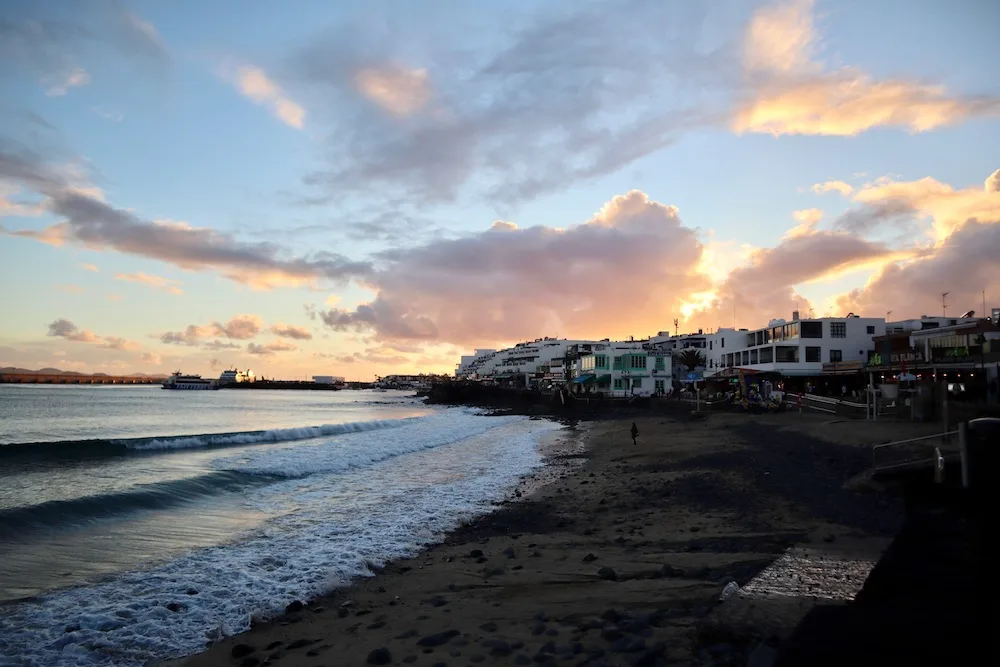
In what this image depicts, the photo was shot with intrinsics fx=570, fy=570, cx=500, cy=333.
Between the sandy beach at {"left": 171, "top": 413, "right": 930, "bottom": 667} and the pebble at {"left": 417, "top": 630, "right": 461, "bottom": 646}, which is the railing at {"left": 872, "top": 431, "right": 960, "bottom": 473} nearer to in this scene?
the sandy beach at {"left": 171, "top": 413, "right": 930, "bottom": 667}

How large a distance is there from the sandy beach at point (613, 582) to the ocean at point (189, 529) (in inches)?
42.8

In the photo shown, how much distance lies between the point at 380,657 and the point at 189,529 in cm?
957

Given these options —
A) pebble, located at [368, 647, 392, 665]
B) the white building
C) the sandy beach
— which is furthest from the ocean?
the white building

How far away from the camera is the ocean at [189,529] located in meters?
7.75

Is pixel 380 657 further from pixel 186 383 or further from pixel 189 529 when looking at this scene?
pixel 186 383

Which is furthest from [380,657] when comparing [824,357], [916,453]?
[824,357]

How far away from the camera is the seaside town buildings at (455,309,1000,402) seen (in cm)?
3541

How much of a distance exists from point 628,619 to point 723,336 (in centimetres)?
7565

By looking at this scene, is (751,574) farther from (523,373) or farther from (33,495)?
(523,373)

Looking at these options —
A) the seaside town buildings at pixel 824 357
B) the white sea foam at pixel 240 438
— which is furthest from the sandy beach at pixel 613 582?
the white sea foam at pixel 240 438

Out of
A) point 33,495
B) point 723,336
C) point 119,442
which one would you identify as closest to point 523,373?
point 723,336

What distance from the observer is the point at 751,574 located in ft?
24.2

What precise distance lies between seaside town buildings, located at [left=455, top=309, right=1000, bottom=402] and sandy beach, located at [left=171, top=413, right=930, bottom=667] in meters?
3.09

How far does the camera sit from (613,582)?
8047mm
